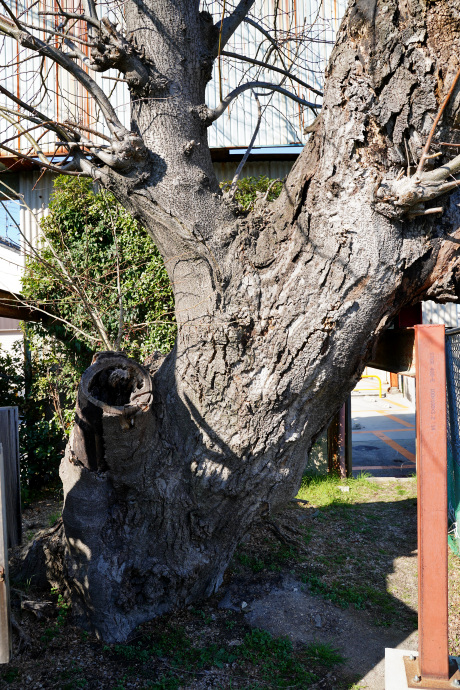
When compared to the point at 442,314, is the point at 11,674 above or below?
below

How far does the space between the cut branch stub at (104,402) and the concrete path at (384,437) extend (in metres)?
5.35

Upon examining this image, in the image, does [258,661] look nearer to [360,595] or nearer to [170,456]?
[360,595]

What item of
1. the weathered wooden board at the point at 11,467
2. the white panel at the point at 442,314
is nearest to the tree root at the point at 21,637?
the weathered wooden board at the point at 11,467

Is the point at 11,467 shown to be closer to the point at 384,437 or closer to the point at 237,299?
the point at 237,299

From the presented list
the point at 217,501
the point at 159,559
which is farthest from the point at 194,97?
the point at 159,559

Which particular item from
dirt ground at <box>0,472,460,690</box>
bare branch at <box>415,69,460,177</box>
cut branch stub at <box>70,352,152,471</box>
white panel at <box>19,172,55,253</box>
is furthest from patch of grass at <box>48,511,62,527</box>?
bare branch at <box>415,69,460,177</box>

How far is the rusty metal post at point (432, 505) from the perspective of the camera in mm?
2430

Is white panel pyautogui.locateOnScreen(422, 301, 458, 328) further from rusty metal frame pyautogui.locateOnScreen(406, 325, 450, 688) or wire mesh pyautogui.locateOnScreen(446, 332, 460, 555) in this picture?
rusty metal frame pyautogui.locateOnScreen(406, 325, 450, 688)

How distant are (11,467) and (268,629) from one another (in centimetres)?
229

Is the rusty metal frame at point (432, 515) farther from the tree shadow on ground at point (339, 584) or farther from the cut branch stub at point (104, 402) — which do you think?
the cut branch stub at point (104, 402)

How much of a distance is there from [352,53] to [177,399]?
230 cm

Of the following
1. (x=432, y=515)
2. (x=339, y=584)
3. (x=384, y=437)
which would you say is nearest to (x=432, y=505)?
(x=432, y=515)

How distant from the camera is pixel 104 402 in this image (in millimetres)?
3010

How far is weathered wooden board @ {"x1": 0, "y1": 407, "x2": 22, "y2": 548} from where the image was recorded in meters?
3.80
